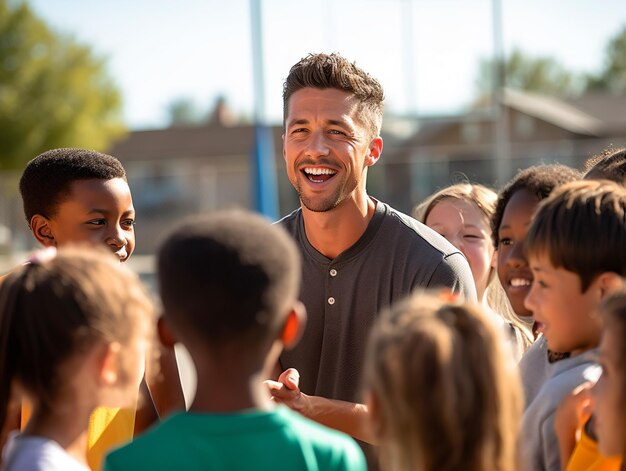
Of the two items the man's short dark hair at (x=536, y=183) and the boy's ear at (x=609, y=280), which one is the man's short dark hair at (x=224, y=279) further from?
the man's short dark hair at (x=536, y=183)

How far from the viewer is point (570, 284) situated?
296cm

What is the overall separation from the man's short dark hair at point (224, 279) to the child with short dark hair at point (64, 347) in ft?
0.63

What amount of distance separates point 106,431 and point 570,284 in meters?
1.84

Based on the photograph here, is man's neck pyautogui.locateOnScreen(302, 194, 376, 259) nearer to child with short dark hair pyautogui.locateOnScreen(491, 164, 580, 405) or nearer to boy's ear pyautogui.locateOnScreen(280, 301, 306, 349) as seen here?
child with short dark hair pyautogui.locateOnScreen(491, 164, 580, 405)

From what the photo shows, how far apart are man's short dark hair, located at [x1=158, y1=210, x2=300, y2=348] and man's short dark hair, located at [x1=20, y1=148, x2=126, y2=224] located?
6.27ft

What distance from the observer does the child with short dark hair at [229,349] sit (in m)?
2.41

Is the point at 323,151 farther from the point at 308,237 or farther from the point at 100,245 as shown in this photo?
the point at 100,245

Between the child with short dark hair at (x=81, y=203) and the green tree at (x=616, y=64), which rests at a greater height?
the green tree at (x=616, y=64)

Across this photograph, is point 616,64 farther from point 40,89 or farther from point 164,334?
point 164,334

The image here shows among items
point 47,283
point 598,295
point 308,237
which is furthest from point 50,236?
point 598,295

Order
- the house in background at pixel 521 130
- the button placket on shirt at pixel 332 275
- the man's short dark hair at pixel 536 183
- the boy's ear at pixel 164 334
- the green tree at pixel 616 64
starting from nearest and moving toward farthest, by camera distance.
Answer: the boy's ear at pixel 164 334 → the man's short dark hair at pixel 536 183 → the button placket on shirt at pixel 332 275 → the house in background at pixel 521 130 → the green tree at pixel 616 64

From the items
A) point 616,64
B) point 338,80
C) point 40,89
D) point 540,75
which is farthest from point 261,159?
point 540,75

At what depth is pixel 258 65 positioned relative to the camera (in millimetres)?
20703

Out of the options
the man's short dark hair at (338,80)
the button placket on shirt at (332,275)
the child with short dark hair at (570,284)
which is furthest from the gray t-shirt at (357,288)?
the child with short dark hair at (570,284)
